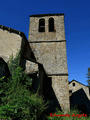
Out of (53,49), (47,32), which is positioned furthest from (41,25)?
(53,49)

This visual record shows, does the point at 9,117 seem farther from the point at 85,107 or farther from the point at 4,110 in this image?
the point at 85,107

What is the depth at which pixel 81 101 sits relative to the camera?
16234mm

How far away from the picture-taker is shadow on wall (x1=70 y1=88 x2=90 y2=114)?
15703mm

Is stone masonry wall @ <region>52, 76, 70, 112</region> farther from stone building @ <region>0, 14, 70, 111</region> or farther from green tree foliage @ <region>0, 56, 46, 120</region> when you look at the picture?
green tree foliage @ <region>0, 56, 46, 120</region>

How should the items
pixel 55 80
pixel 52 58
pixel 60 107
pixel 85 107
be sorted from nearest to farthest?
pixel 60 107
pixel 55 80
pixel 52 58
pixel 85 107

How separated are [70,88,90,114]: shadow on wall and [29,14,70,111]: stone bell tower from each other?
23.1ft

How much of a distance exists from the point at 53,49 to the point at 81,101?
974 centimetres

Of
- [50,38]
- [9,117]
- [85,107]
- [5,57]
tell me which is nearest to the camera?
[9,117]

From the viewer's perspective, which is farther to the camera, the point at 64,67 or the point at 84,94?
the point at 84,94

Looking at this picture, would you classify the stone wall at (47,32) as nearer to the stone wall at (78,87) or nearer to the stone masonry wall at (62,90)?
the stone masonry wall at (62,90)

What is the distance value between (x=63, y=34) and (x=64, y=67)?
4.55 m

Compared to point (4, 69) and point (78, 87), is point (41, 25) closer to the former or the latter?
point (4, 69)

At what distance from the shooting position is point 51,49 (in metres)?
12.5

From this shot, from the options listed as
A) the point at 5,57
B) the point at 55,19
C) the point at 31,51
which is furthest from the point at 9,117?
the point at 55,19
